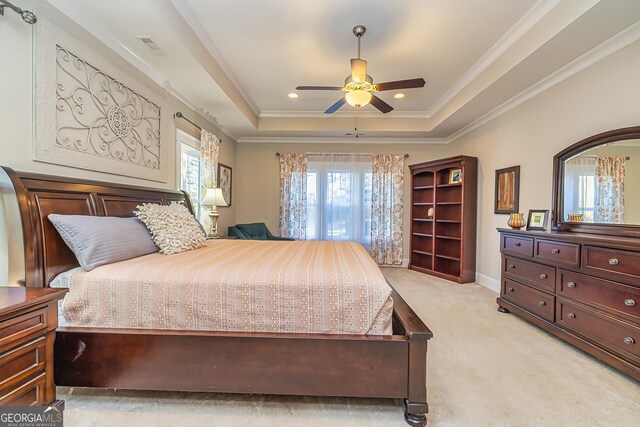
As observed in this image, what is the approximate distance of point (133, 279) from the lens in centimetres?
146

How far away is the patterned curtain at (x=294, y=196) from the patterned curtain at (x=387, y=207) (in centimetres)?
138

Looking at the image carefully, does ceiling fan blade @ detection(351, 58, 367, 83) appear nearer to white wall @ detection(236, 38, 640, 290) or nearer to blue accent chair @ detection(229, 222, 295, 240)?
white wall @ detection(236, 38, 640, 290)

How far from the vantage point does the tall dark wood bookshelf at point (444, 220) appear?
14.3 feet

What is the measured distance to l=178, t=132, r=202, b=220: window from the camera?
3539mm

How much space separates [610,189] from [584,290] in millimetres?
921

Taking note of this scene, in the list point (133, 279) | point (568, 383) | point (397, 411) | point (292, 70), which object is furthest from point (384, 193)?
point (133, 279)

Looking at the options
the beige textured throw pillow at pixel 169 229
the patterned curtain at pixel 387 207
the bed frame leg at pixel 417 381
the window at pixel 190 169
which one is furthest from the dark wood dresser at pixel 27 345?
the patterned curtain at pixel 387 207

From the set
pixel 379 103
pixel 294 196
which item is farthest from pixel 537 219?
pixel 294 196

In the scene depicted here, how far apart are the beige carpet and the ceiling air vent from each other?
2.58 metres

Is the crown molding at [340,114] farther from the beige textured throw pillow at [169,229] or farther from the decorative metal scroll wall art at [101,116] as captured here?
the beige textured throw pillow at [169,229]

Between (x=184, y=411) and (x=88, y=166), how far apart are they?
1898 mm

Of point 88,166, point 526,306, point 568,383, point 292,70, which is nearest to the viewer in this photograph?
point 568,383

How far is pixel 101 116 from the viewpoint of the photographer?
7.34 feet

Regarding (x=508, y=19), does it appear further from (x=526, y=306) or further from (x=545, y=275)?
(x=526, y=306)
